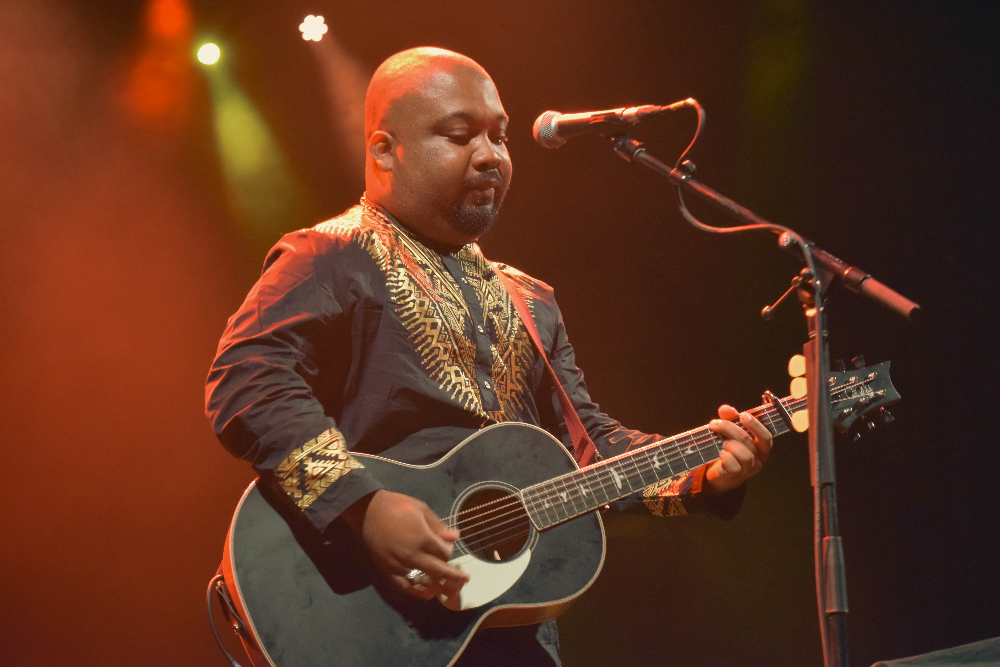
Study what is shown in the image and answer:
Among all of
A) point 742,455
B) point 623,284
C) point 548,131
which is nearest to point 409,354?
point 548,131

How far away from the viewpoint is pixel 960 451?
3.78 m

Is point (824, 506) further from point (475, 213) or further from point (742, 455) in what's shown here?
point (475, 213)

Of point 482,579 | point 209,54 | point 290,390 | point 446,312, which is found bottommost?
point 482,579

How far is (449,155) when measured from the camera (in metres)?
2.35

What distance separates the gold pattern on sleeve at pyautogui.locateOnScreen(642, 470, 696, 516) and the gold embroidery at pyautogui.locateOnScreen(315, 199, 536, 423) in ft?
1.69

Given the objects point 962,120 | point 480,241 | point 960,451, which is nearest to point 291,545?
point 480,241

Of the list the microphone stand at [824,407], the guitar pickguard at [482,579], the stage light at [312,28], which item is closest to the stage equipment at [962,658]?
the microphone stand at [824,407]

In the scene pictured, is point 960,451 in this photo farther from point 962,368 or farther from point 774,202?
point 774,202

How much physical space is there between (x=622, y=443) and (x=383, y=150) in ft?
4.37

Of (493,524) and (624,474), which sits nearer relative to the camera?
(493,524)

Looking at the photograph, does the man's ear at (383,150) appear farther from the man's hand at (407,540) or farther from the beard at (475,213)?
the man's hand at (407,540)

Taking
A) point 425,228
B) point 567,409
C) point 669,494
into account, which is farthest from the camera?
point 567,409

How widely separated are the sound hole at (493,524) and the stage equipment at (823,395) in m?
0.76

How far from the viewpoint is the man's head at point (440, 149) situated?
2.36 meters
